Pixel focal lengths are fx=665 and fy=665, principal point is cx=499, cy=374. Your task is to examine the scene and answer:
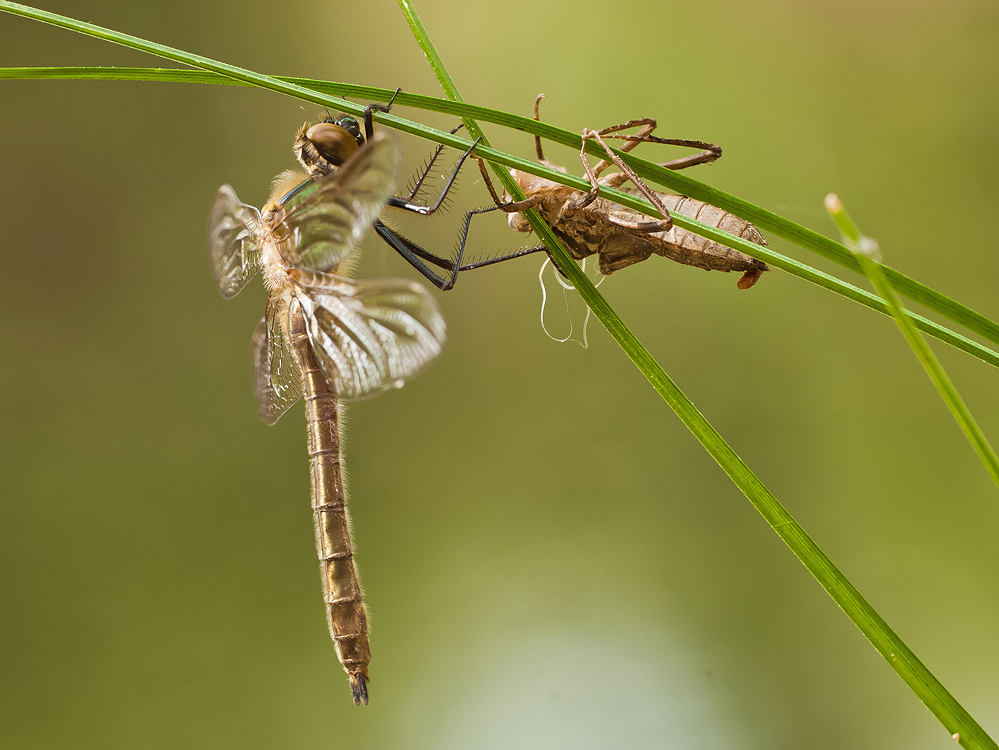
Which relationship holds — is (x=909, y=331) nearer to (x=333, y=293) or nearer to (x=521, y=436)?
(x=333, y=293)

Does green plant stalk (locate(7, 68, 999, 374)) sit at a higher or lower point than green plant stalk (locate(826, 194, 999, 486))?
higher

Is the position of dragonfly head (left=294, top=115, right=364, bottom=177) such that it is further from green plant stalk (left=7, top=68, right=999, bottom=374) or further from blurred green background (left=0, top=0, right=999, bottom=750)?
blurred green background (left=0, top=0, right=999, bottom=750)

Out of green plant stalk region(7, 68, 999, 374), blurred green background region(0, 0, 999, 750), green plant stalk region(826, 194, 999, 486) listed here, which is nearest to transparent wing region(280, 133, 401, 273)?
green plant stalk region(7, 68, 999, 374)

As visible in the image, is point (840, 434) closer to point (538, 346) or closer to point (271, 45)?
point (538, 346)

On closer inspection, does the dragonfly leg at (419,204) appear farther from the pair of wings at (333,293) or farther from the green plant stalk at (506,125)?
the green plant stalk at (506,125)

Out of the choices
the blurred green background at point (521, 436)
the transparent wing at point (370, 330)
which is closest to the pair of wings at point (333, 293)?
the transparent wing at point (370, 330)

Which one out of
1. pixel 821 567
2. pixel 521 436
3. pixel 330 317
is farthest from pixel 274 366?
pixel 521 436
